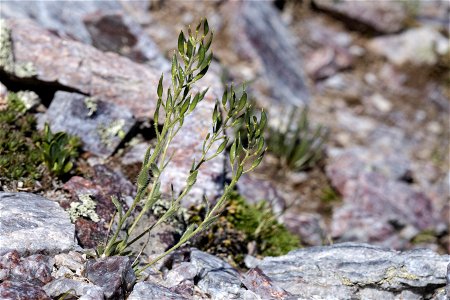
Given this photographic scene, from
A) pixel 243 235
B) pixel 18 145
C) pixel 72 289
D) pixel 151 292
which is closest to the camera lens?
pixel 72 289

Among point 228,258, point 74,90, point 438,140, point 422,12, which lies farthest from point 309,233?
point 422,12

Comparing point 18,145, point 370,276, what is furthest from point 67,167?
point 370,276

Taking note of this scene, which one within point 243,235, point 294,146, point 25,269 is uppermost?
point 294,146

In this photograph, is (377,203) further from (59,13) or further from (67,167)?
(59,13)

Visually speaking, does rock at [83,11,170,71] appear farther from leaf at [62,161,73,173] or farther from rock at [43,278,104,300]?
rock at [43,278,104,300]

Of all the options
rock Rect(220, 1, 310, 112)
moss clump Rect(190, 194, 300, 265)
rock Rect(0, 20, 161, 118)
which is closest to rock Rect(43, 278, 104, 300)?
moss clump Rect(190, 194, 300, 265)
